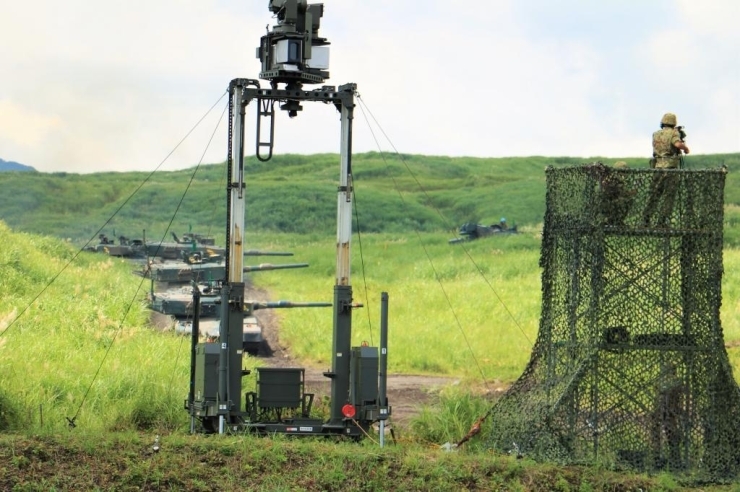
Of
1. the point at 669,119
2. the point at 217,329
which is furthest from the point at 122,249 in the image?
the point at 669,119

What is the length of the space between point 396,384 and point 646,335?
29.1 feet

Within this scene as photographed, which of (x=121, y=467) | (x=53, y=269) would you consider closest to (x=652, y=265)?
(x=121, y=467)

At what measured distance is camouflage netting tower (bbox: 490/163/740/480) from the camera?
585 inches

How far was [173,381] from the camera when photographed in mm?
19234

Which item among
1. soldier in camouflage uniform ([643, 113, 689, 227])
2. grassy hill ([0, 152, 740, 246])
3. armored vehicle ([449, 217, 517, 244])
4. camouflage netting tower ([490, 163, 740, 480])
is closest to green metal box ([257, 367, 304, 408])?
camouflage netting tower ([490, 163, 740, 480])

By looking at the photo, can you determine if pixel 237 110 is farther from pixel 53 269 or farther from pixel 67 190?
pixel 67 190

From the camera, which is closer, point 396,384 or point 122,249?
point 396,384

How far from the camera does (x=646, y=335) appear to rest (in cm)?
1504

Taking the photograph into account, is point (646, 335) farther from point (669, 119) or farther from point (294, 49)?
point (294, 49)

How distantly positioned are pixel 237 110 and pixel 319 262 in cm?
2363

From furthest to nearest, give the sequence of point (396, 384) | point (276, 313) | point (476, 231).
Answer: point (476, 231), point (276, 313), point (396, 384)

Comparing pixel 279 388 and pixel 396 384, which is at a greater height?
pixel 279 388

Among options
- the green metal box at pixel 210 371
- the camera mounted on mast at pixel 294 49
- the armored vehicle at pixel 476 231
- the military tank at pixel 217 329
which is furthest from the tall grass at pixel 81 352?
the armored vehicle at pixel 476 231

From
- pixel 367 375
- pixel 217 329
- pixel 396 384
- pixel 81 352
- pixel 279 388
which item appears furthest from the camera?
pixel 217 329
